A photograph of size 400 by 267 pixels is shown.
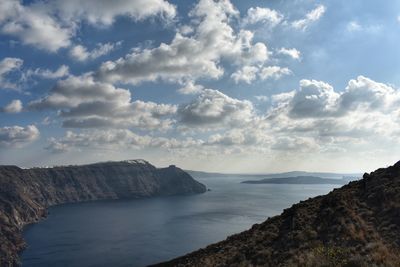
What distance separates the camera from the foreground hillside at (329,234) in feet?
90.7

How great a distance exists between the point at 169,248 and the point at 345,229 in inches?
6825

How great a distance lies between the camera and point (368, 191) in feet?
151

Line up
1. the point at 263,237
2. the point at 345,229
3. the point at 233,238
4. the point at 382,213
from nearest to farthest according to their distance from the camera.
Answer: the point at 345,229, the point at 382,213, the point at 263,237, the point at 233,238

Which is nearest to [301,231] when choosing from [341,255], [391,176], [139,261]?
[341,255]

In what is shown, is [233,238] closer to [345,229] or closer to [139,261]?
[345,229]

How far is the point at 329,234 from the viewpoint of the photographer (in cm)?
3481

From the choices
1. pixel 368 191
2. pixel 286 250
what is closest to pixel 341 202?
pixel 368 191

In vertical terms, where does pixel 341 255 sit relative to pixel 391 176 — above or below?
below

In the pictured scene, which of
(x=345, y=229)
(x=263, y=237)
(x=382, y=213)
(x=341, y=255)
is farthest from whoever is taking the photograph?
(x=263, y=237)

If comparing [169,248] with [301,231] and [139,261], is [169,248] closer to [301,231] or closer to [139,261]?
Result: [139,261]

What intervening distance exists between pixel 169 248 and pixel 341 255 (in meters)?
181

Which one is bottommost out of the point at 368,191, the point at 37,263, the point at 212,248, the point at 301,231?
the point at 37,263

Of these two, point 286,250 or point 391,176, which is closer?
point 286,250

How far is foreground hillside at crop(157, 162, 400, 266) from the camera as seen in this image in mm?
27656
